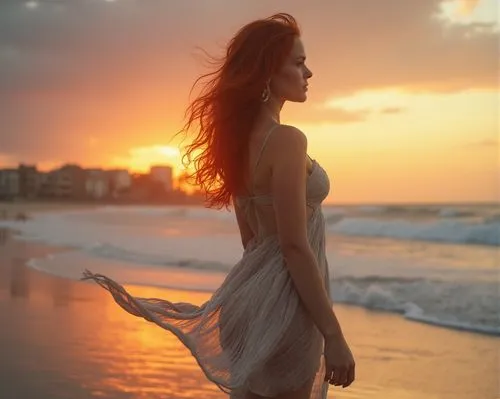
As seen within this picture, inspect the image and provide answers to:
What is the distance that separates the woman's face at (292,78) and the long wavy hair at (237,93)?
2 cm

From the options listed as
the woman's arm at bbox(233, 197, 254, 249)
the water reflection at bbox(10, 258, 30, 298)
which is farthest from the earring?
the water reflection at bbox(10, 258, 30, 298)

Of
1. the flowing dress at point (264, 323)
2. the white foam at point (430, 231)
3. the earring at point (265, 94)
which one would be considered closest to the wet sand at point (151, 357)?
the flowing dress at point (264, 323)

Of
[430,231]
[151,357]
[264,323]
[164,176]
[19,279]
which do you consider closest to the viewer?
[264,323]

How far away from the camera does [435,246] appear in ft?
69.7

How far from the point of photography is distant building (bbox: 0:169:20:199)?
62844 mm

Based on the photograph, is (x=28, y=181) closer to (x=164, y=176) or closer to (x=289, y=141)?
(x=164, y=176)

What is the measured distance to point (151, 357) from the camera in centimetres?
591

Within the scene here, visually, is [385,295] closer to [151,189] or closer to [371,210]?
[371,210]

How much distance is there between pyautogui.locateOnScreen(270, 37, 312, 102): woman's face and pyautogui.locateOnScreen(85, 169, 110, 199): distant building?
65.6 m

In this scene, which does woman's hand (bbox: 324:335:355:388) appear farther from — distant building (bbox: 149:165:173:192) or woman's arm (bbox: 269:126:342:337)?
distant building (bbox: 149:165:173:192)

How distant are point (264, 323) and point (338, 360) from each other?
248mm

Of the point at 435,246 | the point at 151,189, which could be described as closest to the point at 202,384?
the point at 435,246

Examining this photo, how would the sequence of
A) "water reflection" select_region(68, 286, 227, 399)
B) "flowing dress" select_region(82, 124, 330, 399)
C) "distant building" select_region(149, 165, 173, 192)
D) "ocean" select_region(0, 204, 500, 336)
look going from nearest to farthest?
"flowing dress" select_region(82, 124, 330, 399), "water reflection" select_region(68, 286, 227, 399), "ocean" select_region(0, 204, 500, 336), "distant building" select_region(149, 165, 173, 192)

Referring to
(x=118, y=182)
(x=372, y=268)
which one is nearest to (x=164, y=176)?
(x=118, y=182)
